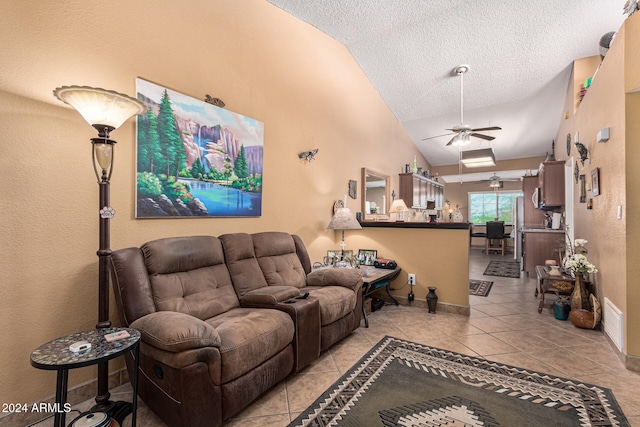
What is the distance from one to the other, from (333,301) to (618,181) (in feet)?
8.77

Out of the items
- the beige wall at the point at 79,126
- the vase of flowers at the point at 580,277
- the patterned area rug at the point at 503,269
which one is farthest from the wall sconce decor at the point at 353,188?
the patterned area rug at the point at 503,269

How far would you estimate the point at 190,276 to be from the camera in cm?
221

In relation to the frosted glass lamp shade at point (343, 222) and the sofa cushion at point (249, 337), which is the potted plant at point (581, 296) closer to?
the frosted glass lamp shade at point (343, 222)

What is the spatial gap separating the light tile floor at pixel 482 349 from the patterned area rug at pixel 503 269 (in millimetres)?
2122

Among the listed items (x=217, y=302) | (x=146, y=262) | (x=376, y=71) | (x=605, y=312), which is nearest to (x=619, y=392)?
(x=605, y=312)

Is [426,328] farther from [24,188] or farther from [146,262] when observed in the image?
[24,188]

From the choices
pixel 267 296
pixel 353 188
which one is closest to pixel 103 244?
pixel 267 296

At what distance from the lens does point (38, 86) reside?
177cm

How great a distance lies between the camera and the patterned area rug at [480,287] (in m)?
4.66

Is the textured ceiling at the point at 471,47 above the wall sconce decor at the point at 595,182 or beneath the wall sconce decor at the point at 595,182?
above

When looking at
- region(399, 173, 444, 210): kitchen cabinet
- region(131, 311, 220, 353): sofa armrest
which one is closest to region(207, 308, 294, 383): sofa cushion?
region(131, 311, 220, 353): sofa armrest

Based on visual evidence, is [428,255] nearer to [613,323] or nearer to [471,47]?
[613,323]

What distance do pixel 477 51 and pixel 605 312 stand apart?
140 inches

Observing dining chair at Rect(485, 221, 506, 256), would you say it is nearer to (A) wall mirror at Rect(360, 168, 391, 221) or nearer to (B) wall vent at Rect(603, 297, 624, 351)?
(A) wall mirror at Rect(360, 168, 391, 221)
